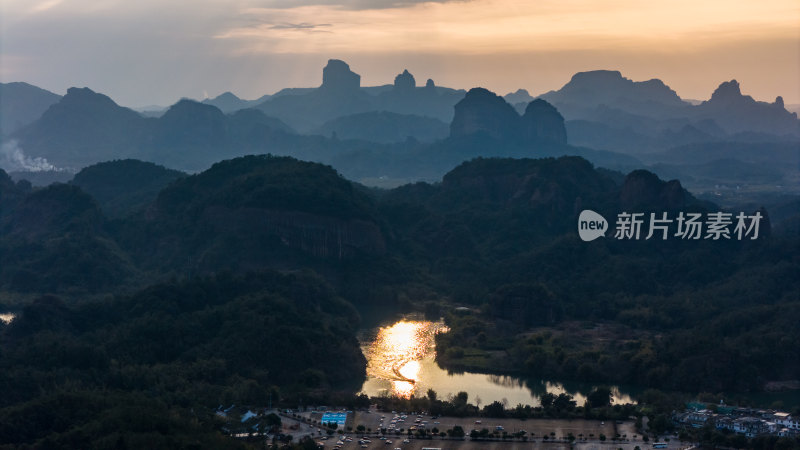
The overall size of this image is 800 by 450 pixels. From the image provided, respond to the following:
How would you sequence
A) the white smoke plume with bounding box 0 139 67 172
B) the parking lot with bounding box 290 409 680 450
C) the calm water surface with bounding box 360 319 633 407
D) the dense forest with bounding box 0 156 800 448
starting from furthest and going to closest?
the white smoke plume with bounding box 0 139 67 172, the calm water surface with bounding box 360 319 633 407, the dense forest with bounding box 0 156 800 448, the parking lot with bounding box 290 409 680 450

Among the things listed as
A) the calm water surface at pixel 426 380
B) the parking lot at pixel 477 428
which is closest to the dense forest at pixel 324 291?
the calm water surface at pixel 426 380

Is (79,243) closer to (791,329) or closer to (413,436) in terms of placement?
(413,436)

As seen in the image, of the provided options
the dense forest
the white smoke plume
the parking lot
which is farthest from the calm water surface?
the white smoke plume

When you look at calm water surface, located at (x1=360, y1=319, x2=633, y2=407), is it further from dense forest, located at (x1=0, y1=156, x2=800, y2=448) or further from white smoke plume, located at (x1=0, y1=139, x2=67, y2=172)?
white smoke plume, located at (x1=0, y1=139, x2=67, y2=172)

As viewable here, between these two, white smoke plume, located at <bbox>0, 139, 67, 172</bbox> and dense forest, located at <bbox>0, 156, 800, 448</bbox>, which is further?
white smoke plume, located at <bbox>0, 139, 67, 172</bbox>

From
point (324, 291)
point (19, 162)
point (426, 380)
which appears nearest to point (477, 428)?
point (426, 380)

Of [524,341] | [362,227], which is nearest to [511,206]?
[362,227]

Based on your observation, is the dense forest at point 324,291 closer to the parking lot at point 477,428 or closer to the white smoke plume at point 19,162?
the parking lot at point 477,428
